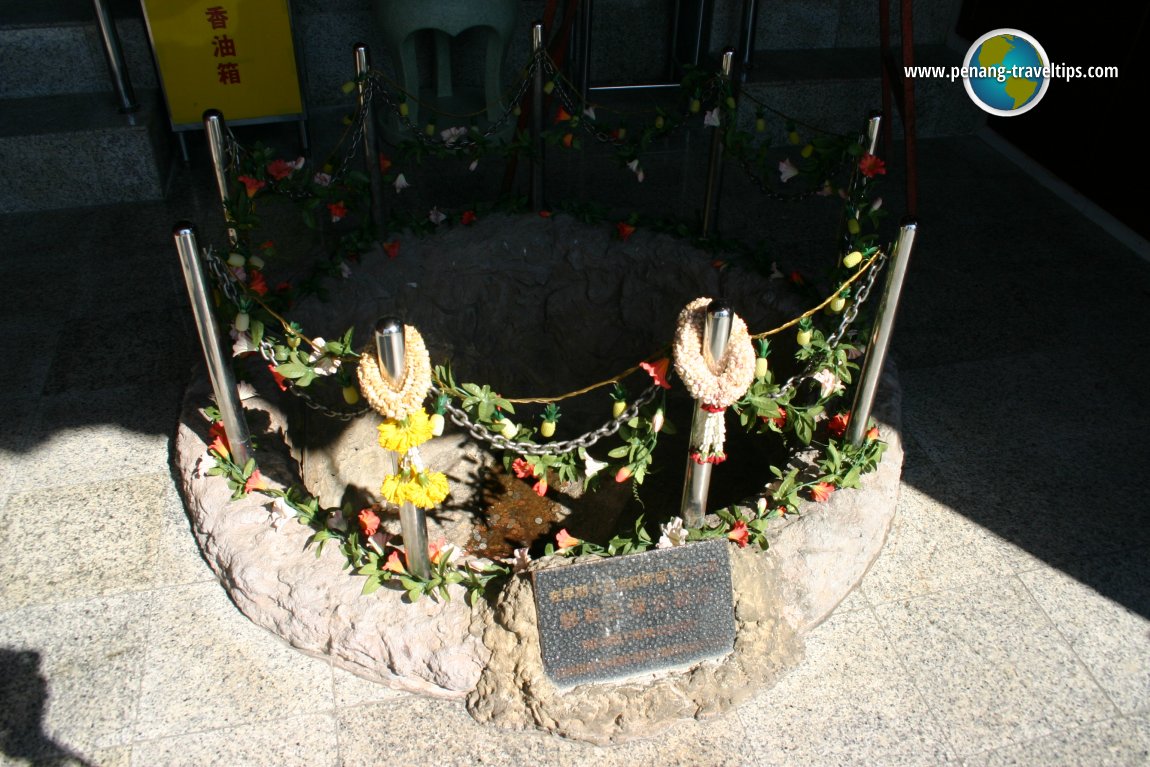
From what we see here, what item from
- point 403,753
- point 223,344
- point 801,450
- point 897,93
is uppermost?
point 897,93

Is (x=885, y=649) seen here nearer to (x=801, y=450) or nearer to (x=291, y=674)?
(x=801, y=450)

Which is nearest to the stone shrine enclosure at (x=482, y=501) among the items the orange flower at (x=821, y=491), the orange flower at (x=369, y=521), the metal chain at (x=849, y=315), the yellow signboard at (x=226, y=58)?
the orange flower at (x=821, y=491)

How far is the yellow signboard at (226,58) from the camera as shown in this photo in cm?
537

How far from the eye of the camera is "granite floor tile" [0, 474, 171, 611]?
11.2 ft

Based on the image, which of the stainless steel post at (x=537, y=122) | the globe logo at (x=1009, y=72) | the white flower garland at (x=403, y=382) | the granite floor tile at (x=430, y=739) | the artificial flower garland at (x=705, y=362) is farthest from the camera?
the globe logo at (x=1009, y=72)

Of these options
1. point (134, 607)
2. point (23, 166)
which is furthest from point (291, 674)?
point (23, 166)

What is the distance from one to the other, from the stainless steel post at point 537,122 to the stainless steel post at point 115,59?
2.32 metres

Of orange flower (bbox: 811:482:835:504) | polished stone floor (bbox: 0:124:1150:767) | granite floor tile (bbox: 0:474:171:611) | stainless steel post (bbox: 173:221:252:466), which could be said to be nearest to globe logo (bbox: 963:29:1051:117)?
polished stone floor (bbox: 0:124:1150:767)

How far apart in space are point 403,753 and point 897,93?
4.08 meters

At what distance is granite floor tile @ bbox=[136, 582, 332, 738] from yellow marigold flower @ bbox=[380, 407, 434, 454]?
0.89 meters

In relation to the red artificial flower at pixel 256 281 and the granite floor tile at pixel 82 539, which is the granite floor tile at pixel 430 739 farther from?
the red artificial flower at pixel 256 281

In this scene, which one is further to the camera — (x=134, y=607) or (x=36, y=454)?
(x=36, y=454)

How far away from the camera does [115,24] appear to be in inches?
221

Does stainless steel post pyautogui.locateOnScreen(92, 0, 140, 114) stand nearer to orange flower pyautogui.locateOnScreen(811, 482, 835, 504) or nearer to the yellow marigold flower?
the yellow marigold flower
